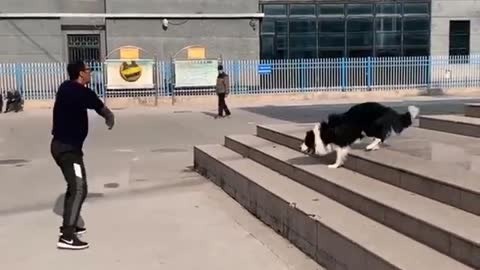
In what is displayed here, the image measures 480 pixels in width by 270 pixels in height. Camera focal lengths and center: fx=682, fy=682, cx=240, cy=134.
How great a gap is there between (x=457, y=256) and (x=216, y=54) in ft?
88.4

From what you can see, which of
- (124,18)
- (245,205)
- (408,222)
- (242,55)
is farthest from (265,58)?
(408,222)

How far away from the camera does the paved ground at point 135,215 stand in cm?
645

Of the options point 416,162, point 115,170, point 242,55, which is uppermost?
point 242,55

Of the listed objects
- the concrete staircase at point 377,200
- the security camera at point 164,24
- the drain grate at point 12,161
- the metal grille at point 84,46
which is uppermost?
the security camera at point 164,24

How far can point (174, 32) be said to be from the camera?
30.9m

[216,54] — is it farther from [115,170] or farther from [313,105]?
[115,170]

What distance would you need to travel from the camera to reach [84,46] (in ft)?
102

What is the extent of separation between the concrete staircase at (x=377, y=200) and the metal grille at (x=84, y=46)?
73.1 ft

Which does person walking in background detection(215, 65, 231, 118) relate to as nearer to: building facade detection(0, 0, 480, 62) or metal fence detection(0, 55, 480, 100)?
metal fence detection(0, 55, 480, 100)

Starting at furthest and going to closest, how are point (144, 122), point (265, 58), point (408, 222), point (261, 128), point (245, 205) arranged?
point (265, 58) < point (144, 122) < point (261, 128) < point (245, 205) < point (408, 222)

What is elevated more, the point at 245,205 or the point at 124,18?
the point at 124,18

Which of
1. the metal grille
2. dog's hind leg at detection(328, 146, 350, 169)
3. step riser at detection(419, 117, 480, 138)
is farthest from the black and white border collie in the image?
the metal grille

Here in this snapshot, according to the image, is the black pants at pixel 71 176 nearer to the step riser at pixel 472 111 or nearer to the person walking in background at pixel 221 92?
the step riser at pixel 472 111

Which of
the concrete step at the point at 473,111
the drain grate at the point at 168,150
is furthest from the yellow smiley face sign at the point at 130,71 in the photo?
the concrete step at the point at 473,111
